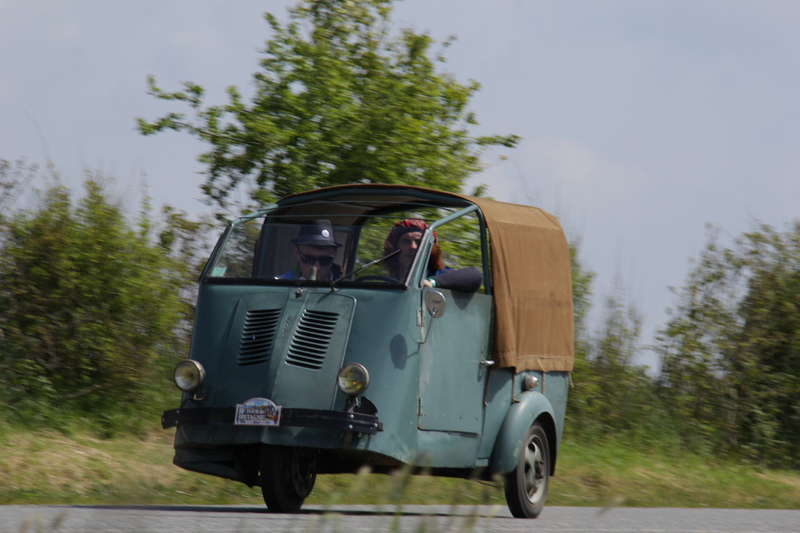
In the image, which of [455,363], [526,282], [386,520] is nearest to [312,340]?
[455,363]

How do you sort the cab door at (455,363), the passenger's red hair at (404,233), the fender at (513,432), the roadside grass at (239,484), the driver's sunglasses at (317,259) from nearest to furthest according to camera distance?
the cab door at (455,363)
the passenger's red hair at (404,233)
the driver's sunglasses at (317,259)
the fender at (513,432)
the roadside grass at (239,484)

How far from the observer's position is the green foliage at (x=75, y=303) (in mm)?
12195

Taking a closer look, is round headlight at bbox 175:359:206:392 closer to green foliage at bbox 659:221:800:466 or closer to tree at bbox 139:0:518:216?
tree at bbox 139:0:518:216

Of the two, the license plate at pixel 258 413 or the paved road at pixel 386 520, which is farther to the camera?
the license plate at pixel 258 413

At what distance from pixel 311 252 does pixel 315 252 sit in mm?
30

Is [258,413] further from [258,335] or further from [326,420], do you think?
[258,335]

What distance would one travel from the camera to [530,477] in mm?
8219

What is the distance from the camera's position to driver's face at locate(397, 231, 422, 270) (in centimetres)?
725

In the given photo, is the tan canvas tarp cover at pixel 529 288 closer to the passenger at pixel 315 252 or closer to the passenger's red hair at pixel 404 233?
the passenger's red hair at pixel 404 233

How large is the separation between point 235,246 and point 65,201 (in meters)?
Result: 5.28

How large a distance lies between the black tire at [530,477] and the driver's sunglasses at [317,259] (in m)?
1.99

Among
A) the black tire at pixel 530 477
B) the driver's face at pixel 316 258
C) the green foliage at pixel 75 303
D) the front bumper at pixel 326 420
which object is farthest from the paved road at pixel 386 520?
the green foliage at pixel 75 303

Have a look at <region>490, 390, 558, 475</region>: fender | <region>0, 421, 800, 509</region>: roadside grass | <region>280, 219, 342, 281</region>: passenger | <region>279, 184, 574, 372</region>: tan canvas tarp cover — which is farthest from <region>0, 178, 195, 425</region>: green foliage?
<region>490, 390, 558, 475</region>: fender

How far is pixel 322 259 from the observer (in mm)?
7660
